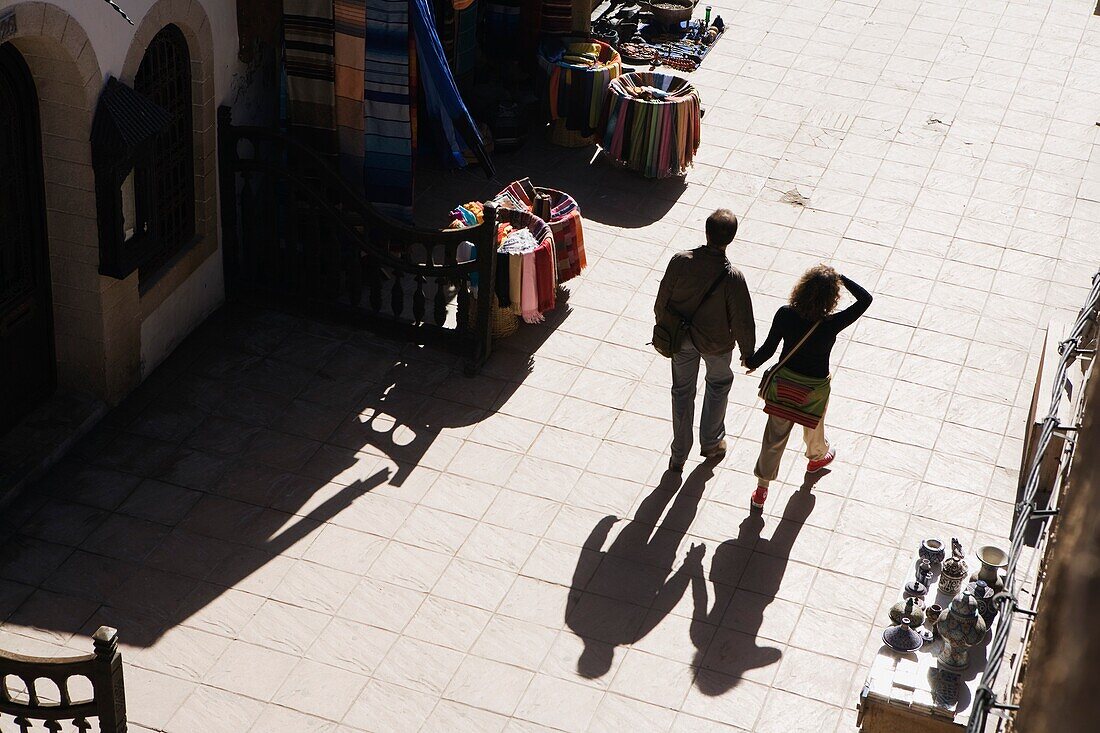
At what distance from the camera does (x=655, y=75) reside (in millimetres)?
12414

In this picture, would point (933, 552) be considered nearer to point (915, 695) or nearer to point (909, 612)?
point (909, 612)

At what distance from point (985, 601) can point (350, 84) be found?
5.82 meters

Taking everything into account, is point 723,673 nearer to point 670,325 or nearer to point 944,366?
point 670,325

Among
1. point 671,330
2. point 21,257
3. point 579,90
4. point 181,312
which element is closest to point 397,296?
point 181,312

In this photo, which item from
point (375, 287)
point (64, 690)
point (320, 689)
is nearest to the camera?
point (64, 690)

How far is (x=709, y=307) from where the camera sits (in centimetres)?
765

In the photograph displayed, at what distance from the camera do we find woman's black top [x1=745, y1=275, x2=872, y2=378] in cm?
730

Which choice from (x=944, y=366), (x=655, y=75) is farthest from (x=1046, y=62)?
(x=944, y=366)

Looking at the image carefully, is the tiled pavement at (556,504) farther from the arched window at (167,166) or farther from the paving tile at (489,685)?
the arched window at (167,166)

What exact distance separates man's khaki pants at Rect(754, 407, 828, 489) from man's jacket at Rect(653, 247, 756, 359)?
18.3 inches

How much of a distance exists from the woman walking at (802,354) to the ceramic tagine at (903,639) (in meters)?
1.74

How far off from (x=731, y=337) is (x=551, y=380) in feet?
6.14

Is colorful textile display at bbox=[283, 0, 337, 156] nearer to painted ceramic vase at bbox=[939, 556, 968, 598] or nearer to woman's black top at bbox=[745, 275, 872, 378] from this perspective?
woman's black top at bbox=[745, 275, 872, 378]

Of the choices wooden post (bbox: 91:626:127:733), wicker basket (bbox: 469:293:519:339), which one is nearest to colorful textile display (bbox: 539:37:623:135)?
wicker basket (bbox: 469:293:519:339)
